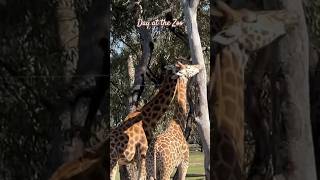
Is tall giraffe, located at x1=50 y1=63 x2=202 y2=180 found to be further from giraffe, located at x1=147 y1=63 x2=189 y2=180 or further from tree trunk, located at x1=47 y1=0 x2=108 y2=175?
tree trunk, located at x1=47 y1=0 x2=108 y2=175

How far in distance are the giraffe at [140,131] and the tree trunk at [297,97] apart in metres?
4.85

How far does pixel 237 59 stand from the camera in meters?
4.07

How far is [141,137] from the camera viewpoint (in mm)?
8922

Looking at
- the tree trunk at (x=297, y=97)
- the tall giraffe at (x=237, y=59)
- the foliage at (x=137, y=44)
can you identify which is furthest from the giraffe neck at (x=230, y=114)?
the foliage at (x=137, y=44)

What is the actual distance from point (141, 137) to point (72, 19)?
17.3ft

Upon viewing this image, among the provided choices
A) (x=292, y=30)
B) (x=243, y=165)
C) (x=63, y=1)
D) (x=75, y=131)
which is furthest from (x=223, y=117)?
(x=63, y=1)

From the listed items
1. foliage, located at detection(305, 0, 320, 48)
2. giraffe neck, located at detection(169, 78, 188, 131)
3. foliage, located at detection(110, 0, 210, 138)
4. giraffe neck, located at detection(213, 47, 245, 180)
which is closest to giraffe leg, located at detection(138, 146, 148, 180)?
giraffe neck, located at detection(169, 78, 188, 131)

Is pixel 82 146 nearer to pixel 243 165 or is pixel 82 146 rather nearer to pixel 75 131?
pixel 75 131

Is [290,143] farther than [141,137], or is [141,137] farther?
[141,137]

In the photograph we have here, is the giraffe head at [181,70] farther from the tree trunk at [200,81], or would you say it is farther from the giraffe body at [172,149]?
the tree trunk at [200,81]

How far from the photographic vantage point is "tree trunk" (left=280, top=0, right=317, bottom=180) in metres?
4.06

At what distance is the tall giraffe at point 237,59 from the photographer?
4.05 meters

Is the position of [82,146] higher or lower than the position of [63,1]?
lower

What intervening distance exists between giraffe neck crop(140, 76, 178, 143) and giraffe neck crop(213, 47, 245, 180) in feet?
16.4
